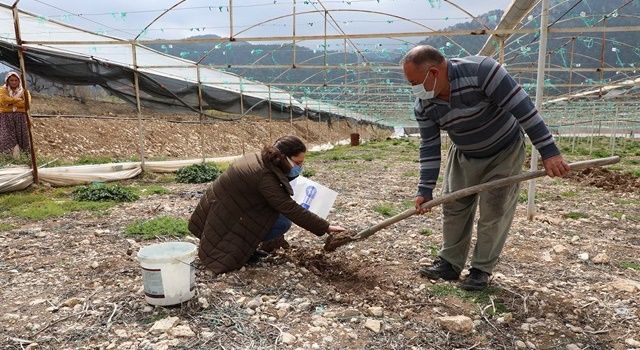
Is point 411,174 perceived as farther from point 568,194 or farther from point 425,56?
point 425,56

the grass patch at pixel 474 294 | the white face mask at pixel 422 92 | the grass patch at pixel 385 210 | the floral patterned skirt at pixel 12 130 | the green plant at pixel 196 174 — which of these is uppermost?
the white face mask at pixel 422 92

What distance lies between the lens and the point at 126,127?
46.7 ft

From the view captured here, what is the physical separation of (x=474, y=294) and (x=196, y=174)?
6.55 meters

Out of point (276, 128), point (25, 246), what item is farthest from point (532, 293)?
point (276, 128)

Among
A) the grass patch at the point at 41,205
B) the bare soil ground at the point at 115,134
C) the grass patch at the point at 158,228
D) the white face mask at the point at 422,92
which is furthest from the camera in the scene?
the bare soil ground at the point at 115,134

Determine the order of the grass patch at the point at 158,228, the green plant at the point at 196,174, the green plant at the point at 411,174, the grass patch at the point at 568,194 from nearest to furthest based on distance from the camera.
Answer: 1. the grass patch at the point at 158,228
2. the grass patch at the point at 568,194
3. the green plant at the point at 196,174
4. the green plant at the point at 411,174

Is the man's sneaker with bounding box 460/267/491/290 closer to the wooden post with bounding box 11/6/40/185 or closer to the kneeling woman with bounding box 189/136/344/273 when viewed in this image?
the kneeling woman with bounding box 189/136/344/273

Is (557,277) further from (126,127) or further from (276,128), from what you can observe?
(276,128)

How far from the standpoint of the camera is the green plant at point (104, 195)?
638cm

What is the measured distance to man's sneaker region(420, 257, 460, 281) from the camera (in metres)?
3.43

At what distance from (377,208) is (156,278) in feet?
11.9

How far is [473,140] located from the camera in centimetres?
301

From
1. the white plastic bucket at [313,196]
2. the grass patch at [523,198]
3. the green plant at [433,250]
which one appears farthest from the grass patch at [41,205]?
the grass patch at [523,198]

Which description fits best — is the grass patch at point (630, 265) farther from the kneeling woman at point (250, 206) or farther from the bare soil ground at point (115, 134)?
the bare soil ground at point (115, 134)
